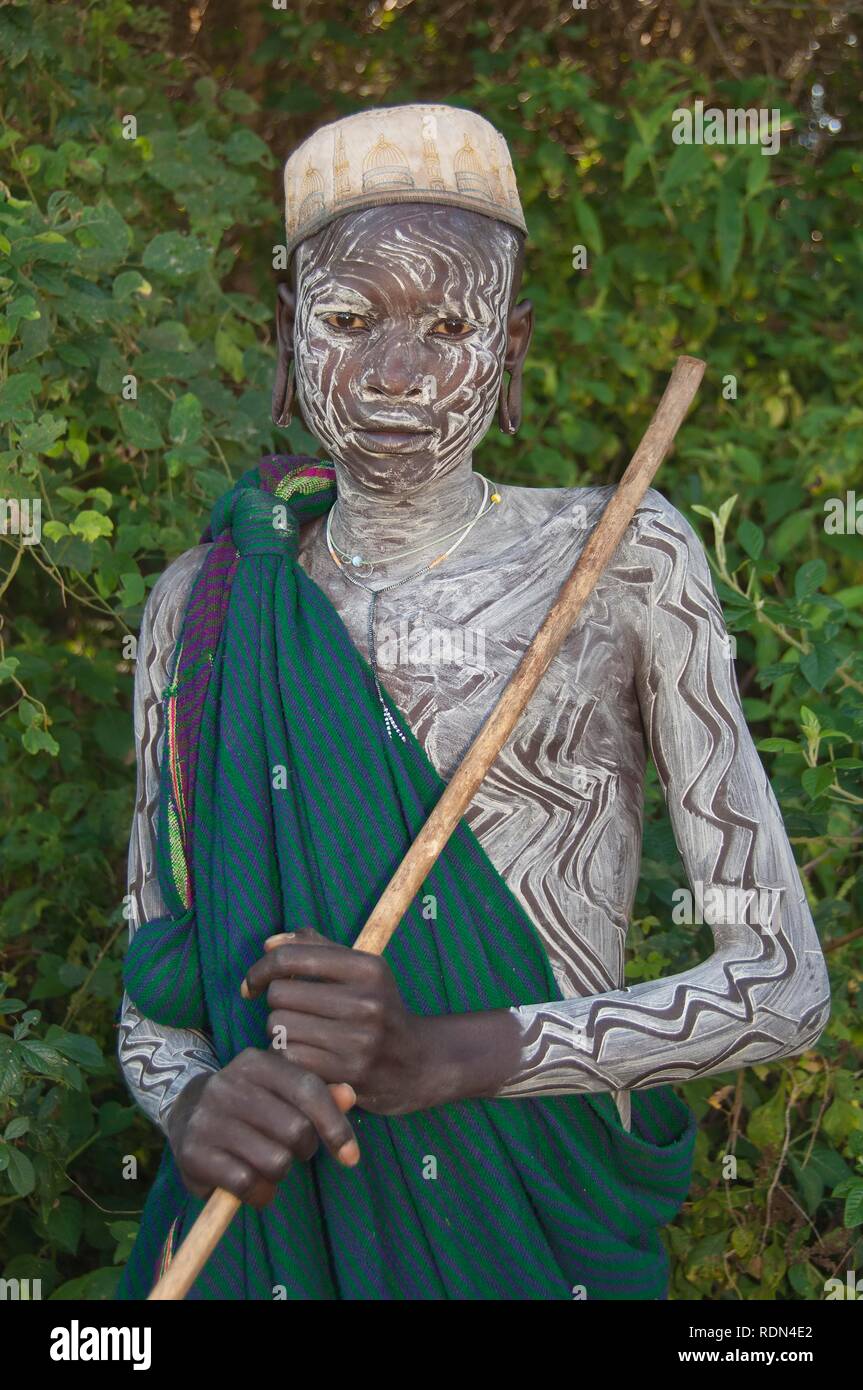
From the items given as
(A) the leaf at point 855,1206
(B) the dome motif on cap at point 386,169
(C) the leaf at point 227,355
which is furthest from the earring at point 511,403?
(C) the leaf at point 227,355

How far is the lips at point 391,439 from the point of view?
2232 millimetres

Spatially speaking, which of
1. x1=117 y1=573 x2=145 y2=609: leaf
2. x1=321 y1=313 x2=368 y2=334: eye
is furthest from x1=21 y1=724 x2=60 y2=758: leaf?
x1=321 y1=313 x2=368 y2=334: eye

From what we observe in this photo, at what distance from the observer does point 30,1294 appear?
3000 millimetres

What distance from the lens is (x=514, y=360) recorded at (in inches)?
96.0

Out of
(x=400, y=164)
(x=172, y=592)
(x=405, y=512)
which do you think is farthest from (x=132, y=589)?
(x=400, y=164)

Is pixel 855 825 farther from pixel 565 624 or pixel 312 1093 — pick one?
pixel 312 1093

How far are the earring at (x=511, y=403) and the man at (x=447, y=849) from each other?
0.12 m

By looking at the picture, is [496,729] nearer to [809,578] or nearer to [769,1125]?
[809,578]

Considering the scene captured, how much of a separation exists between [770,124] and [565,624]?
2.70 m

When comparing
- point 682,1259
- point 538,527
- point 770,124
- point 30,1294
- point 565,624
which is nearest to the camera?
point 565,624

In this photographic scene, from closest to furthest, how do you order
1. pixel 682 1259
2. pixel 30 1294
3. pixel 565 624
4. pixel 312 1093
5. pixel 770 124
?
pixel 312 1093 < pixel 565 624 < pixel 30 1294 < pixel 682 1259 < pixel 770 124

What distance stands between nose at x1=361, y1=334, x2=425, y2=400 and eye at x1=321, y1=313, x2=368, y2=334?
0.04 meters

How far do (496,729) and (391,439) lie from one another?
1.33ft

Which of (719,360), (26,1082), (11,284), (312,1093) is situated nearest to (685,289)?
(719,360)
